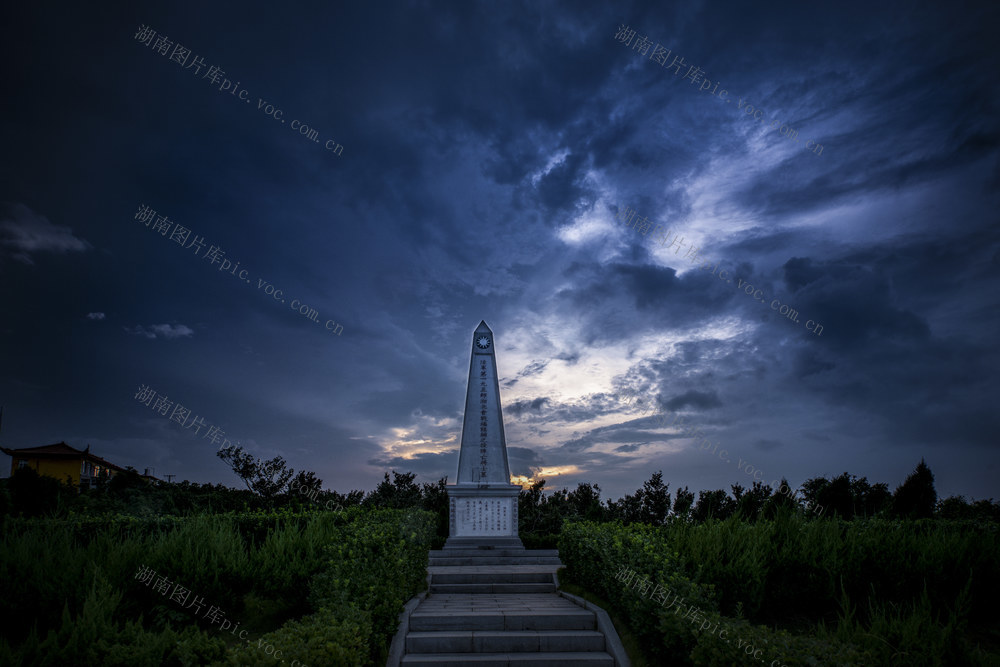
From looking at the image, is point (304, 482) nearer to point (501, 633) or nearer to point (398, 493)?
point (398, 493)

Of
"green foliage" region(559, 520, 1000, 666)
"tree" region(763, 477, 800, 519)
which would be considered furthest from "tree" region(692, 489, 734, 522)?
"green foliage" region(559, 520, 1000, 666)

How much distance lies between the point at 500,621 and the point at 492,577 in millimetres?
2744

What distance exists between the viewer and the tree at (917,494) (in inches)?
501

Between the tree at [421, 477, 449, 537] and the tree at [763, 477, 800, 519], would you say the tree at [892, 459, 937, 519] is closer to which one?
the tree at [763, 477, 800, 519]

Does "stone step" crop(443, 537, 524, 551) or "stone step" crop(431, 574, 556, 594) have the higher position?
"stone step" crop(443, 537, 524, 551)

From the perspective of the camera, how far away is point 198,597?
17.9 ft

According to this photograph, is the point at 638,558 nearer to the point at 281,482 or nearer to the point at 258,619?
the point at 258,619

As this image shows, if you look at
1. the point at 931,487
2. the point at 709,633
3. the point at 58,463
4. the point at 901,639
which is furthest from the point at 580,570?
the point at 58,463

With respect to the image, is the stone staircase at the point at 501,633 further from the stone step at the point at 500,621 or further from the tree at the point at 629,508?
the tree at the point at 629,508

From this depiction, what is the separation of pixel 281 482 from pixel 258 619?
1347 centimetres

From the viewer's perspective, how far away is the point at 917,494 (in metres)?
12.9

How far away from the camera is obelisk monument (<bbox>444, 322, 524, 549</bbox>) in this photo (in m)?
15.5

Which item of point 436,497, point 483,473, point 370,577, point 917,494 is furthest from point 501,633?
point 436,497

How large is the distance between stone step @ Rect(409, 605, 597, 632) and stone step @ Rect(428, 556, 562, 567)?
4588 millimetres
